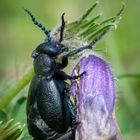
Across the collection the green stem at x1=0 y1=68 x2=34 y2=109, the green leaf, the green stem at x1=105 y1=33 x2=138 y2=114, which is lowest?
the green stem at x1=105 y1=33 x2=138 y2=114

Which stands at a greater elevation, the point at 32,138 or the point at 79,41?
the point at 79,41

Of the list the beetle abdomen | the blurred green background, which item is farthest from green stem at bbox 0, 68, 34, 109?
the blurred green background

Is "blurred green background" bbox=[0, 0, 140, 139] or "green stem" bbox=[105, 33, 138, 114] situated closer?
"green stem" bbox=[105, 33, 138, 114]

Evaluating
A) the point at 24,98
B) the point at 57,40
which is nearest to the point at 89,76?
the point at 57,40

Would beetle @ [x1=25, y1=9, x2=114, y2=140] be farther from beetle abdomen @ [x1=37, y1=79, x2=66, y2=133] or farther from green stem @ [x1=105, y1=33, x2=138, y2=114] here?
green stem @ [x1=105, y1=33, x2=138, y2=114]

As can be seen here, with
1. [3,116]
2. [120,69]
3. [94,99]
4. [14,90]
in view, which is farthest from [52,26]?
[94,99]

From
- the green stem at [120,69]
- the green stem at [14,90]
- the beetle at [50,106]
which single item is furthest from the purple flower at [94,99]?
the green stem at [120,69]

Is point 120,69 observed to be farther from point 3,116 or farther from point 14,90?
point 3,116

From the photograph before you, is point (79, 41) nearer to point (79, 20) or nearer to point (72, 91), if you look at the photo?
point (79, 20)
